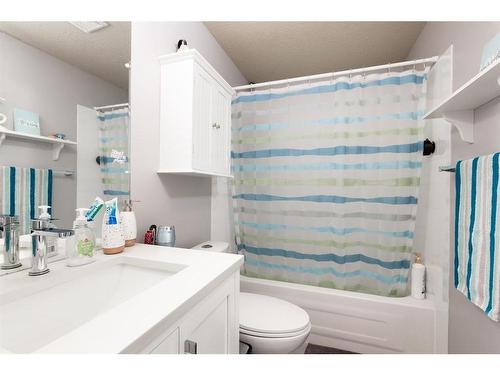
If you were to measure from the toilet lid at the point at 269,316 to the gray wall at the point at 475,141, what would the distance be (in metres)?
0.73

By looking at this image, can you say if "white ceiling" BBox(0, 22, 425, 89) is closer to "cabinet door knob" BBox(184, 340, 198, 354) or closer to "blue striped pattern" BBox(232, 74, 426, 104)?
"blue striped pattern" BBox(232, 74, 426, 104)

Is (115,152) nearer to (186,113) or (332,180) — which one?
(186,113)

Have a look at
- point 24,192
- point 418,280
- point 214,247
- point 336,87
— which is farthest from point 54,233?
point 418,280

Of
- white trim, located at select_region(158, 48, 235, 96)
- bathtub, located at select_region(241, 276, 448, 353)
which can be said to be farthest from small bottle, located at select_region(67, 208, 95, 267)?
bathtub, located at select_region(241, 276, 448, 353)

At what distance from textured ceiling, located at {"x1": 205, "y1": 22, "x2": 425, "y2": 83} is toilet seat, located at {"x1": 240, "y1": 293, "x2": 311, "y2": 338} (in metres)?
1.83

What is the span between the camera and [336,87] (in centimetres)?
153

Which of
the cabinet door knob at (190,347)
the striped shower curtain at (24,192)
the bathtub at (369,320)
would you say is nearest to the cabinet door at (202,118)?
the striped shower curtain at (24,192)

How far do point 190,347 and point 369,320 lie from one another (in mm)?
1314

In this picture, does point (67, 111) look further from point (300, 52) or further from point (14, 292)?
point (300, 52)

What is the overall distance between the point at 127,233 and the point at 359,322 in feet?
4.84

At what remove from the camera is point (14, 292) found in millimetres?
570

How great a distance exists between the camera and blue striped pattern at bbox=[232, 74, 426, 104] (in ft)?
4.56

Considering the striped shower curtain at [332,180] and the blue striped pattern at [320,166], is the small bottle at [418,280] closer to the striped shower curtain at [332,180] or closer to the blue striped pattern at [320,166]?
the striped shower curtain at [332,180]
